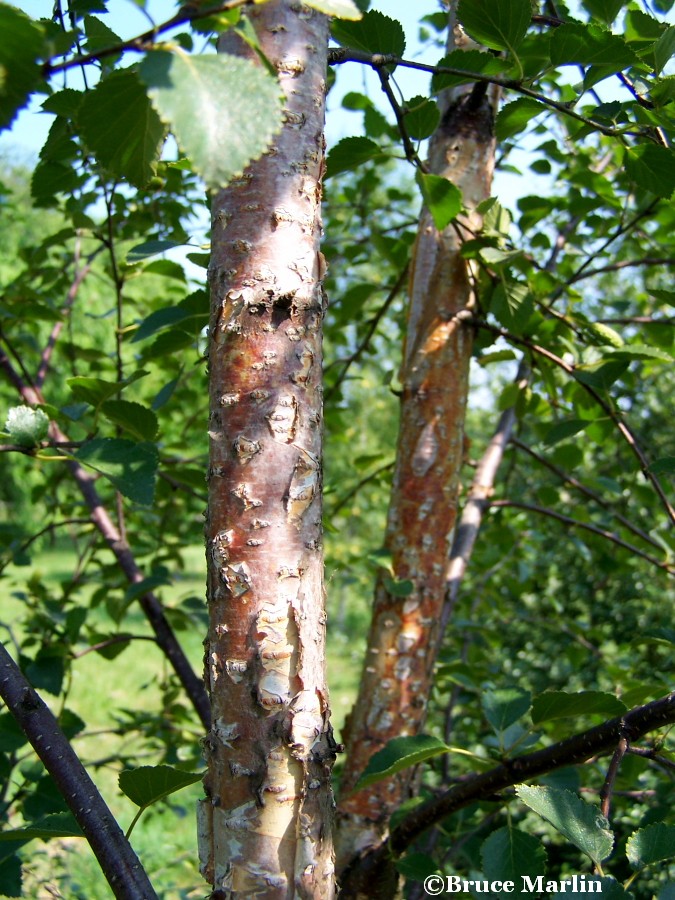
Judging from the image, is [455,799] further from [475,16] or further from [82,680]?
[82,680]

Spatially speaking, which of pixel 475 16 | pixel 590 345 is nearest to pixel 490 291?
pixel 590 345

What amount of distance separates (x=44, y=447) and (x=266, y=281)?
40 centimetres

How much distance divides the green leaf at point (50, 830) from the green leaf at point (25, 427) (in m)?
0.46

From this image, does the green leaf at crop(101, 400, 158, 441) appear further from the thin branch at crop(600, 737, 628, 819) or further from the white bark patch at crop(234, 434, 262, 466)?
the thin branch at crop(600, 737, 628, 819)

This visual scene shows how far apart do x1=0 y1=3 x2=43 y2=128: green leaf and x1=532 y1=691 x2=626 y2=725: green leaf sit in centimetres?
80

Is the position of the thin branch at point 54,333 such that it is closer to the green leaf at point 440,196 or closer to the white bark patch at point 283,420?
the green leaf at point 440,196

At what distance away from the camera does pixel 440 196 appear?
112 centimetres

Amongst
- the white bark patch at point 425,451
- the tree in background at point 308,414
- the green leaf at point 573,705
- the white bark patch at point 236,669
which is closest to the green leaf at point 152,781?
the tree in background at point 308,414

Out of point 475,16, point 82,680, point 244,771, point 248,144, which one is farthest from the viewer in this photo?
point 82,680

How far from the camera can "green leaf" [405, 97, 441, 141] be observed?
1120 mm

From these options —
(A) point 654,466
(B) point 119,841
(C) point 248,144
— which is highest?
(A) point 654,466

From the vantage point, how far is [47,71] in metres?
0.56

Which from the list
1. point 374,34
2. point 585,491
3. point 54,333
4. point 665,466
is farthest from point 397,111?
point 54,333

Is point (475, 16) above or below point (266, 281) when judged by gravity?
above
